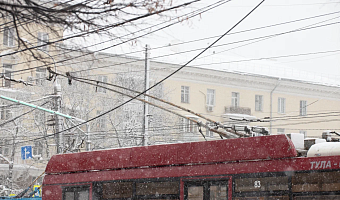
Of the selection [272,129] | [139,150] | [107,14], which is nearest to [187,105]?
[272,129]

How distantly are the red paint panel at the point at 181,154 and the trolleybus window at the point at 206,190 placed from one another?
38 cm

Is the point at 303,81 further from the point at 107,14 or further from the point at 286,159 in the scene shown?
the point at 107,14

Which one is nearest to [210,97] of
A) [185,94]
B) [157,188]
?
[185,94]

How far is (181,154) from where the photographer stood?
10500 millimetres

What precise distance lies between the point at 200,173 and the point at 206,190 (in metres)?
0.31

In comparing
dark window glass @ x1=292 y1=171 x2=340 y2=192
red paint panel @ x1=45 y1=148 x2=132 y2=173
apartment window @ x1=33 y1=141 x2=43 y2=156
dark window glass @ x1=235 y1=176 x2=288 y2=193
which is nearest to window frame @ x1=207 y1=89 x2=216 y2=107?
apartment window @ x1=33 y1=141 x2=43 y2=156

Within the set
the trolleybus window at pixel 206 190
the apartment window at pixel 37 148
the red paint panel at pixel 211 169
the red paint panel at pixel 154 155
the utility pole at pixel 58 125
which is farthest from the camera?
the apartment window at pixel 37 148

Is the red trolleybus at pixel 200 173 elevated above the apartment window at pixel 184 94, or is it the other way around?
the apartment window at pixel 184 94

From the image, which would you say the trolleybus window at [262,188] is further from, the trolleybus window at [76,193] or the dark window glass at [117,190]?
the trolleybus window at [76,193]

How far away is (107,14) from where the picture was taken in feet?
20.5

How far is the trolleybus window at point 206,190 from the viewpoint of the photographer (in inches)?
380

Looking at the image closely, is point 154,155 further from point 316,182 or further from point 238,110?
point 238,110

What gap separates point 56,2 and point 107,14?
1.78 ft

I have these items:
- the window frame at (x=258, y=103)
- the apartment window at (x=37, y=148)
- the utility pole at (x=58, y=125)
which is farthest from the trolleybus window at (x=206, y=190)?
the window frame at (x=258, y=103)
